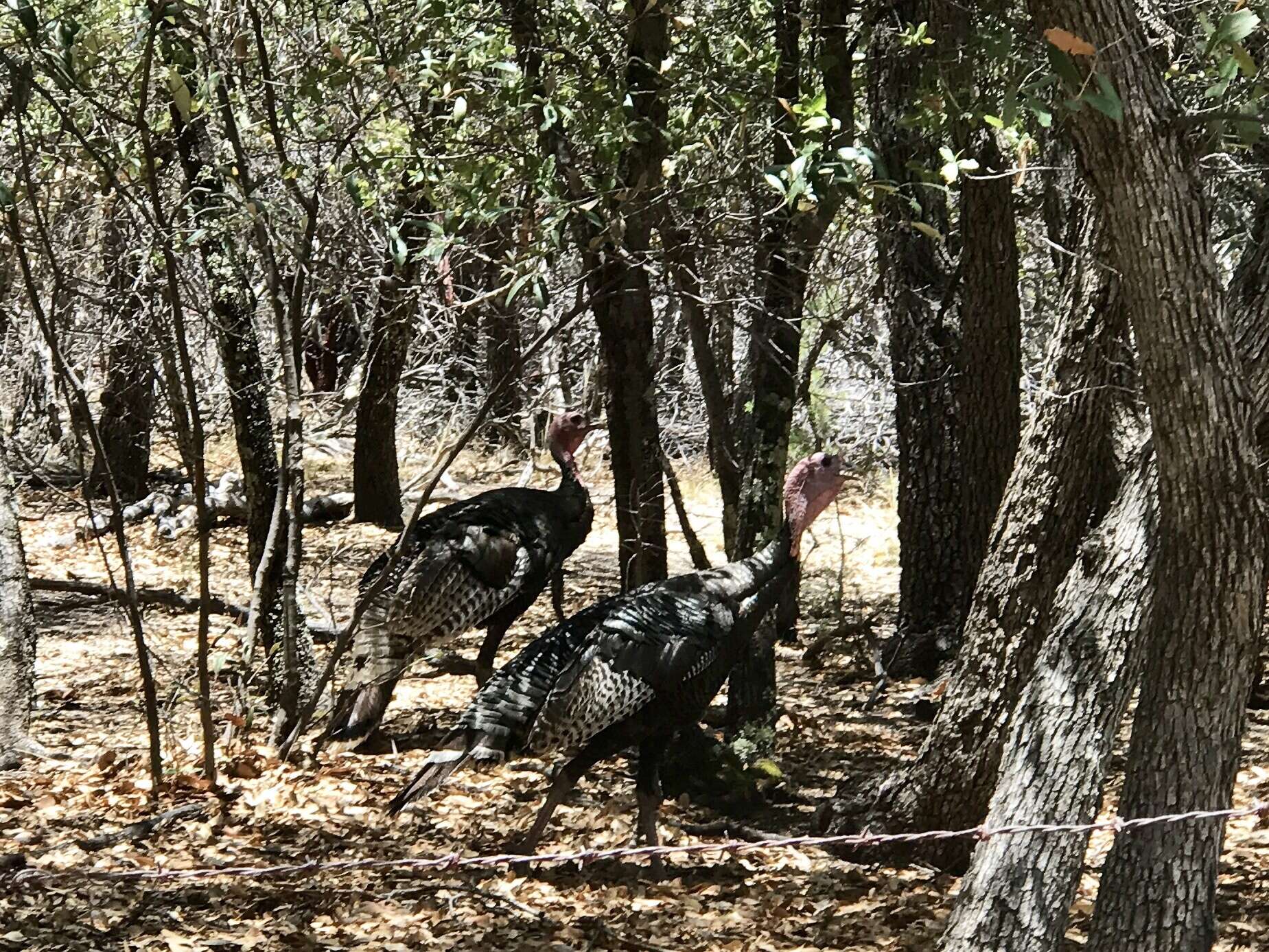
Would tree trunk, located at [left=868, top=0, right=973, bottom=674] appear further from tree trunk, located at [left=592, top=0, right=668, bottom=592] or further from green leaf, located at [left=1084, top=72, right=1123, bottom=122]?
green leaf, located at [left=1084, top=72, right=1123, bottom=122]

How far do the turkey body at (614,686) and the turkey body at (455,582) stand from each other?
1.25 metres

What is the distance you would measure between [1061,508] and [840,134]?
158cm

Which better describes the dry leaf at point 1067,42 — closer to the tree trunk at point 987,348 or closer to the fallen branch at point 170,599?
the tree trunk at point 987,348

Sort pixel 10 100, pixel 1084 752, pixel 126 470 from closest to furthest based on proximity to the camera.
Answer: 1. pixel 1084 752
2. pixel 10 100
3. pixel 126 470

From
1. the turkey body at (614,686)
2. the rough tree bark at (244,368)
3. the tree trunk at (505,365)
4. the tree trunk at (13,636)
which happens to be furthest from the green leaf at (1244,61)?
the tree trunk at (13,636)

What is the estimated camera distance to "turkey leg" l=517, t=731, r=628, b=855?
18.7 feet

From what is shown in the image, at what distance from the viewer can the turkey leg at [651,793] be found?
577 centimetres

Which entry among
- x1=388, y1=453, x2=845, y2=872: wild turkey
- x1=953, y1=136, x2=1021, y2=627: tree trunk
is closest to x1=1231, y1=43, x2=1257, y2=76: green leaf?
x1=388, y1=453, x2=845, y2=872: wild turkey

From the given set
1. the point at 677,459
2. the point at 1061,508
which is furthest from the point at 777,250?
the point at 677,459

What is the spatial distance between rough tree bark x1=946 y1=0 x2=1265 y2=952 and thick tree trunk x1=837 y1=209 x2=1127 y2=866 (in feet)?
1.80

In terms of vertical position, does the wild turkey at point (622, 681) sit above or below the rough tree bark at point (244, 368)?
below

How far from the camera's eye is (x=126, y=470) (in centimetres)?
1353

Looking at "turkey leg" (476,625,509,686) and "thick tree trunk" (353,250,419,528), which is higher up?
"thick tree trunk" (353,250,419,528)

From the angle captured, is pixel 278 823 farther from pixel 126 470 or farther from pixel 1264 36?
pixel 126 470
